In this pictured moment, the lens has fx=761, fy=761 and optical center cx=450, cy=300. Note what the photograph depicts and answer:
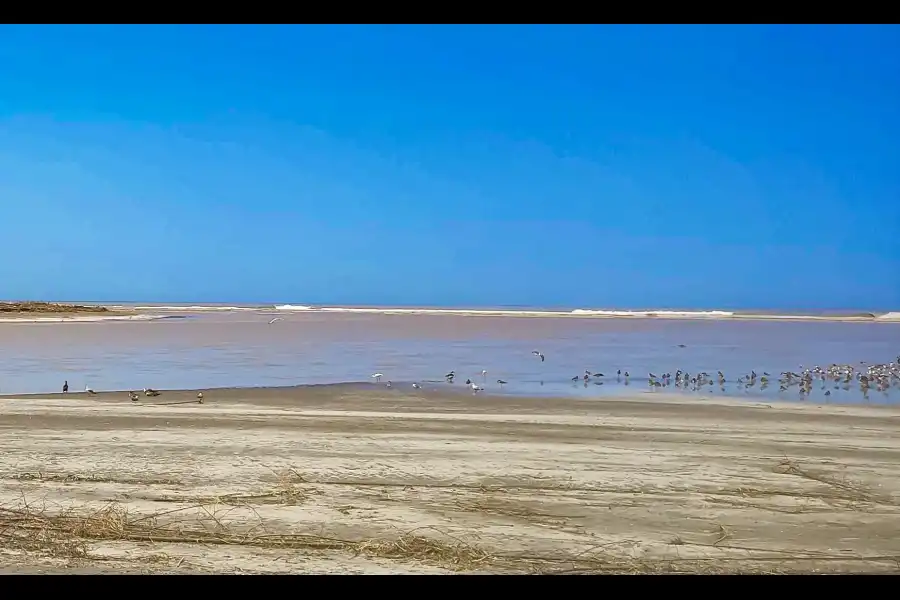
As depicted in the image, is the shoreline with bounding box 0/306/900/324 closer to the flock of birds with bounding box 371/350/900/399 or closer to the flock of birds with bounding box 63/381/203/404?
the flock of birds with bounding box 63/381/203/404

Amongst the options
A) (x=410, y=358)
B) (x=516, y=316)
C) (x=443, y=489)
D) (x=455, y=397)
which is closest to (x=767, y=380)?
(x=455, y=397)

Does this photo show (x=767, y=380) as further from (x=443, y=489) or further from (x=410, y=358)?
(x=443, y=489)

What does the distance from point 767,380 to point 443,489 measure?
27.3 feet

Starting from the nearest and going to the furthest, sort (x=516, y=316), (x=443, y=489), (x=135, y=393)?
(x=443, y=489) → (x=135, y=393) → (x=516, y=316)

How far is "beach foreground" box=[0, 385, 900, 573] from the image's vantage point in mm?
3904

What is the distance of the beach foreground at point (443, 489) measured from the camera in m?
3.90

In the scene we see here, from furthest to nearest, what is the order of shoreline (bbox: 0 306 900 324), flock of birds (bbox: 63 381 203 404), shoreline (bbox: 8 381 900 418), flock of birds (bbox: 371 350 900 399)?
shoreline (bbox: 0 306 900 324), flock of birds (bbox: 371 350 900 399), shoreline (bbox: 8 381 900 418), flock of birds (bbox: 63 381 203 404)

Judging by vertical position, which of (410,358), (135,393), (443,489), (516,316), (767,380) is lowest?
(443,489)

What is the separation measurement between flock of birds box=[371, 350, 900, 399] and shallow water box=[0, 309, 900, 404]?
0.13 meters

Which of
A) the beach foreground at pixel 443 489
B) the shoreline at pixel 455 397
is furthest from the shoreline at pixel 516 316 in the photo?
the beach foreground at pixel 443 489

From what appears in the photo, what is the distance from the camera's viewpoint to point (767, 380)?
470 inches

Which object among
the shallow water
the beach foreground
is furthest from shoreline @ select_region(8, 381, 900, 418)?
the beach foreground

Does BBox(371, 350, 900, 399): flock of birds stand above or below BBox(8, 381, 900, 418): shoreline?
above
